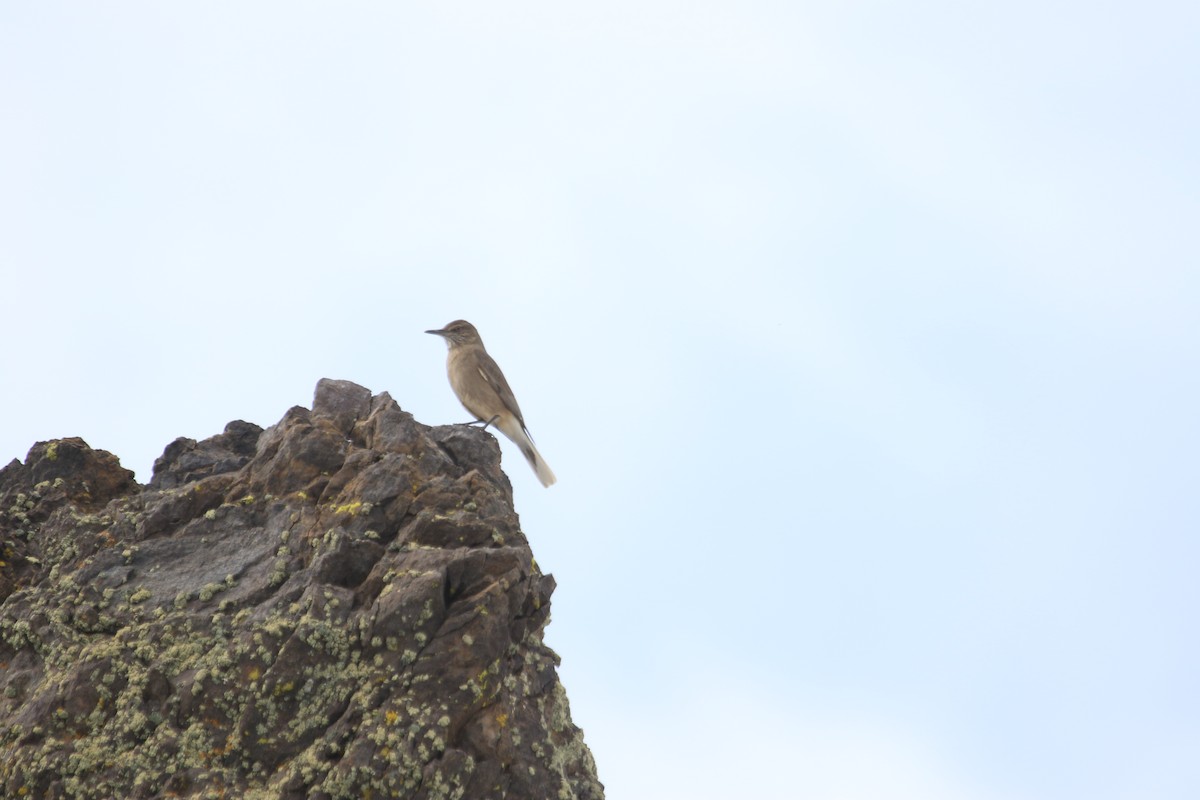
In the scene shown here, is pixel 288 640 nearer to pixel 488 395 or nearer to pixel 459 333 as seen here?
pixel 488 395

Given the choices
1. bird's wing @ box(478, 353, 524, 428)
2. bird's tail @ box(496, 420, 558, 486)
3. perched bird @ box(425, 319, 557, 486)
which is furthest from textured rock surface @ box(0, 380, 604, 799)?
bird's tail @ box(496, 420, 558, 486)

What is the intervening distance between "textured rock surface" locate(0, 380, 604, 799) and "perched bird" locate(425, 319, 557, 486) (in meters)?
5.42

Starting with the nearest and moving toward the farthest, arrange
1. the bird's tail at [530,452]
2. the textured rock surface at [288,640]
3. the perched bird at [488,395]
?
the textured rock surface at [288,640], the perched bird at [488,395], the bird's tail at [530,452]

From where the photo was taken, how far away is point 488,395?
13.6 m

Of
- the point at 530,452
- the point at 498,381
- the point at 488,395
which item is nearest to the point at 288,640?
the point at 488,395

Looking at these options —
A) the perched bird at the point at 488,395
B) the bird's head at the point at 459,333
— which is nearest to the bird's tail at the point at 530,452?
the perched bird at the point at 488,395

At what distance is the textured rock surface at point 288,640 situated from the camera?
6.31m

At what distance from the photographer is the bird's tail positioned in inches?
555

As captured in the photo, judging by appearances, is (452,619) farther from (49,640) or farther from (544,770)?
(49,640)

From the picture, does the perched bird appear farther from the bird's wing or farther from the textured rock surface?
the textured rock surface

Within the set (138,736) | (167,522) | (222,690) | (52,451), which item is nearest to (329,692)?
(222,690)

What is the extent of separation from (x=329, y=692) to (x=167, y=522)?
194cm

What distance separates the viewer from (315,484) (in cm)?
786

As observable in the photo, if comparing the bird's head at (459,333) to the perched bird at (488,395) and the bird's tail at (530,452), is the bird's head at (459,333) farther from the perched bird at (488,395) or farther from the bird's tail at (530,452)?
the bird's tail at (530,452)
